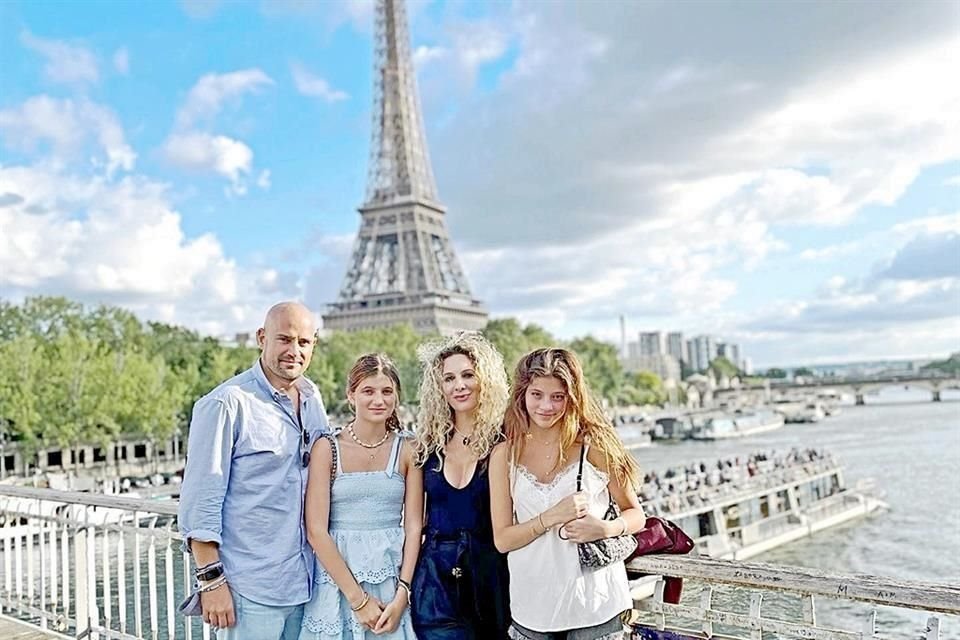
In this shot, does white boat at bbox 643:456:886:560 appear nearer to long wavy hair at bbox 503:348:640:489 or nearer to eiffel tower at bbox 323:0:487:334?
long wavy hair at bbox 503:348:640:489

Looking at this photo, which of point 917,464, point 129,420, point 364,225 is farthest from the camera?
point 364,225

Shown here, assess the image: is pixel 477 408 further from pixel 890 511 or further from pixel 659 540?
pixel 890 511

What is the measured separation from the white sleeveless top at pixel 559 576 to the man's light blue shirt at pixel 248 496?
36.4 inches

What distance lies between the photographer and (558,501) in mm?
3420

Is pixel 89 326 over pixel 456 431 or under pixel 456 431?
over

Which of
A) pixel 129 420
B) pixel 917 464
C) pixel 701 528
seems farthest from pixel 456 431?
pixel 917 464

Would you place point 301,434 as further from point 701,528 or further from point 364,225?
point 364,225

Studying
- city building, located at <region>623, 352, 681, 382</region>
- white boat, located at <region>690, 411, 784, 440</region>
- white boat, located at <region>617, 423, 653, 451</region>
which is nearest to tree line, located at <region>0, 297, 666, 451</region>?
white boat, located at <region>617, 423, 653, 451</region>

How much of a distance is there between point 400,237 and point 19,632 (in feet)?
276

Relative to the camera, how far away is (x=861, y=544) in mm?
28594

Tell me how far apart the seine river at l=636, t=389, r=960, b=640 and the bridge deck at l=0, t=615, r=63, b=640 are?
5.36 meters

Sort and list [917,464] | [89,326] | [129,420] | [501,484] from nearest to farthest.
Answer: [501,484] → [129,420] → [917,464] → [89,326]

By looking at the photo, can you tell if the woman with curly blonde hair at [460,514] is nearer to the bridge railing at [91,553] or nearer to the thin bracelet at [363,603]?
the thin bracelet at [363,603]

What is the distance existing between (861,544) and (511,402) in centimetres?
2867
